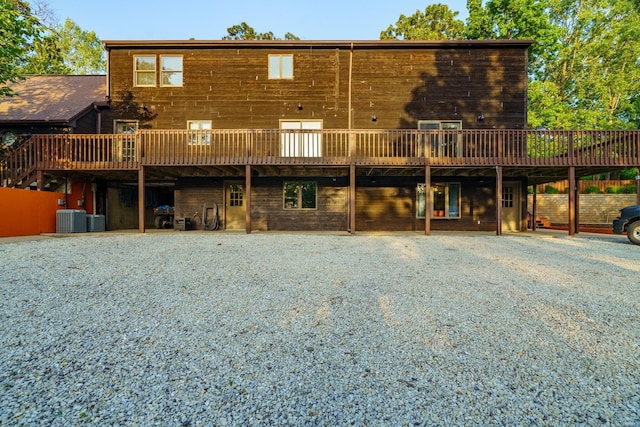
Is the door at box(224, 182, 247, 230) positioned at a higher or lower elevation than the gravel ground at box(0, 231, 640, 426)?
higher

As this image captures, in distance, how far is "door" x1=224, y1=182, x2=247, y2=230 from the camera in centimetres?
1506

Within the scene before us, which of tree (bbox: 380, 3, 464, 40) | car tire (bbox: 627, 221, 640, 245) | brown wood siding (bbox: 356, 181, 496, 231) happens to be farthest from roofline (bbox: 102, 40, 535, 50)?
tree (bbox: 380, 3, 464, 40)

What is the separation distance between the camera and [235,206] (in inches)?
596

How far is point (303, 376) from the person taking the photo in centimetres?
250

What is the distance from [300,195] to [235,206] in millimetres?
2899

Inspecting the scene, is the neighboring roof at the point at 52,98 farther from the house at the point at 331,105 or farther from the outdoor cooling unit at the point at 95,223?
the outdoor cooling unit at the point at 95,223

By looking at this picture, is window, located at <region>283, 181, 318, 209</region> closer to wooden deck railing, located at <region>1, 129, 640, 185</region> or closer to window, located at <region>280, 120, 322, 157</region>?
window, located at <region>280, 120, 322, 157</region>

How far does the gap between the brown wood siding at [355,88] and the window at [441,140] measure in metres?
0.25

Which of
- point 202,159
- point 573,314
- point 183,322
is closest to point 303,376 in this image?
point 183,322

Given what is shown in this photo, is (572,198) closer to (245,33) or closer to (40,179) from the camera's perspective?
(40,179)

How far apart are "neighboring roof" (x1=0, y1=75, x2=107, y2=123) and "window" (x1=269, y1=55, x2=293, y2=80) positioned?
746 cm

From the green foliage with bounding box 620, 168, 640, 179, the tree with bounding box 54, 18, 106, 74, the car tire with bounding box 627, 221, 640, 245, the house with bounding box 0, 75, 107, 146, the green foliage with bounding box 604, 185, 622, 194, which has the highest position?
the tree with bounding box 54, 18, 106, 74

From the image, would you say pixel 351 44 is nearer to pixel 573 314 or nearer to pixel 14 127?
pixel 573 314

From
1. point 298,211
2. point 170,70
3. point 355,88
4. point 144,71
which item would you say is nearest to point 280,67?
point 355,88
